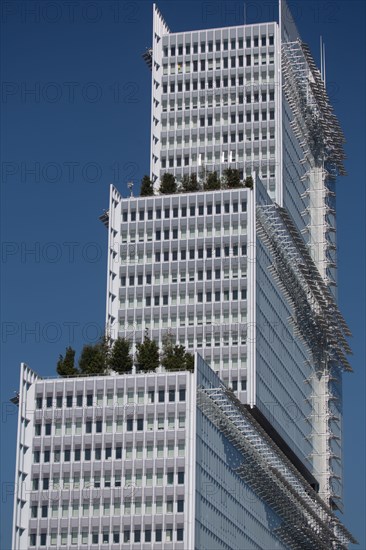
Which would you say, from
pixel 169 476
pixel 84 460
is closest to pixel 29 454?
pixel 84 460

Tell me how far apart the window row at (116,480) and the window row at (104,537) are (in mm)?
5366

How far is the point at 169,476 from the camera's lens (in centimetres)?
17050

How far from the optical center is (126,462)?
17350 centimetres

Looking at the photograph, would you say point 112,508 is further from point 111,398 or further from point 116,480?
point 111,398

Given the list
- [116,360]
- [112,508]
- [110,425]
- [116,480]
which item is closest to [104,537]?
[112,508]

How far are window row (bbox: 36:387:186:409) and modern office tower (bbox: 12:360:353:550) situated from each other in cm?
12

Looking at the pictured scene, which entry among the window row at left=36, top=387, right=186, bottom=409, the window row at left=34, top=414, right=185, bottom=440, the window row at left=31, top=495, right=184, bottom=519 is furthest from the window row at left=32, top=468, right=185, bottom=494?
the window row at left=36, top=387, right=186, bottom=409

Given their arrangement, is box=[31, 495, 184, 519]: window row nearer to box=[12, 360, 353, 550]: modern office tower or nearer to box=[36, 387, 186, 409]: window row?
box=[12, 360, 353, 550]: modern office tower

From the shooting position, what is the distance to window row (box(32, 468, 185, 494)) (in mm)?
170375

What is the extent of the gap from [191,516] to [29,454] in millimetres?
23199

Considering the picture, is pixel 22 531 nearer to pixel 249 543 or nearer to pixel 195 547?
pixel 195 547

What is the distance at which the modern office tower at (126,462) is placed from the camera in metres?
170

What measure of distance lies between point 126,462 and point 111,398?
8232 millimetres

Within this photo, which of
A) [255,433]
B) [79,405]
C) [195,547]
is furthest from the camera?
[255,433]
